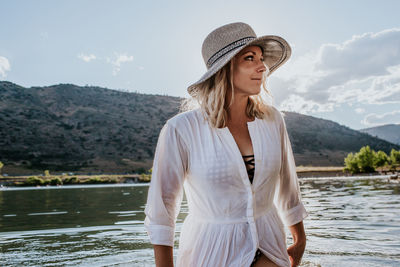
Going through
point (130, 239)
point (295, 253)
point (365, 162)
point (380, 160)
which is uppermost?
point (295, 253)

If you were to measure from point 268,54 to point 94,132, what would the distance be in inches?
3416

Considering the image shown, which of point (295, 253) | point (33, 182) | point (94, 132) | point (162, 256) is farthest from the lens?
point (94, 132)

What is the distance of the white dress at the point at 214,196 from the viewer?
181 centimetres

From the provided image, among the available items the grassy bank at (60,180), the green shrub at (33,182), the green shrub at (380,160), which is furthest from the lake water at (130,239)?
the green shrub at (380,160)

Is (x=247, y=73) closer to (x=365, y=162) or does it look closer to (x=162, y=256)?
(x=162, y=256)

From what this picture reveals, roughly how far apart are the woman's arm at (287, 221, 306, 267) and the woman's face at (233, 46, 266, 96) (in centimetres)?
80

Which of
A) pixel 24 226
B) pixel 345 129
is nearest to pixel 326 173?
pixel 24 226

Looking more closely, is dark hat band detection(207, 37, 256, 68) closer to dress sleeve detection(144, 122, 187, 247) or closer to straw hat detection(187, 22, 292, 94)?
straw hat detection(187, 22, 292, 94)

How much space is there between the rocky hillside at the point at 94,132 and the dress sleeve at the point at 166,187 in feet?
222

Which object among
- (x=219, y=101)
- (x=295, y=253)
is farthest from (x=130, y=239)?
(x=219, y=101)

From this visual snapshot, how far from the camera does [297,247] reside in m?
2.17

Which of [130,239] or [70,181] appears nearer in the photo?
[130,239]

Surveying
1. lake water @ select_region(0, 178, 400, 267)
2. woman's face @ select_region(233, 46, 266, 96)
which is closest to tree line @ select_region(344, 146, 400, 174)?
lake water @ select_region(0, 178, 400, 267)

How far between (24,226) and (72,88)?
10165 cm
